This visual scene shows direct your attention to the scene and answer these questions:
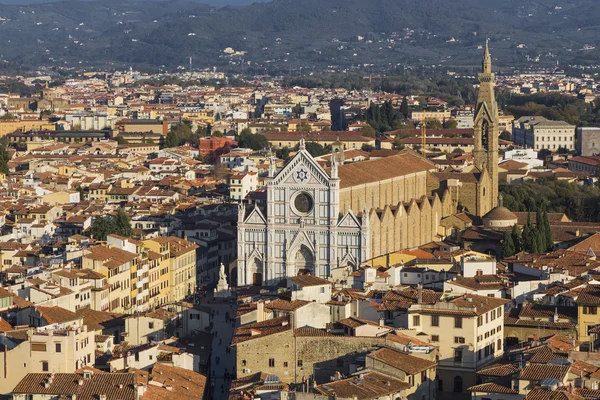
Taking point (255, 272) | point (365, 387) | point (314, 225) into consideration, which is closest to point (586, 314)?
point (365, 387)

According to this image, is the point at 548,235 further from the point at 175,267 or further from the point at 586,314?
the point at 586,314

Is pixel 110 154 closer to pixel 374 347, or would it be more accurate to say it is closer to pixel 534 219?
pixel 534 219

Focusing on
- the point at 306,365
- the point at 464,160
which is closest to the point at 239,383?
the point at 306,365

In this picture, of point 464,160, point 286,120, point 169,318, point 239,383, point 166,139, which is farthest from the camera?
point 286,120

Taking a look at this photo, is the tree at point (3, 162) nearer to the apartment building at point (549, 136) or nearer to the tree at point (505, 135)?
the apartment building at point (549, 136)

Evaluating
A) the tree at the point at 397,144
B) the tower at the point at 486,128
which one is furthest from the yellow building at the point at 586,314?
the tree at the point at 397,144

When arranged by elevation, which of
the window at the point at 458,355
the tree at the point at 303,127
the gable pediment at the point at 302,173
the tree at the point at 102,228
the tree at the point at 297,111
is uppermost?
the gable pediment at the point at 302,173
